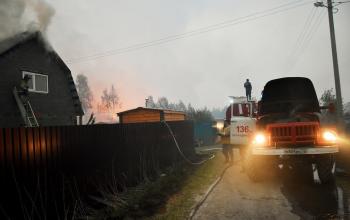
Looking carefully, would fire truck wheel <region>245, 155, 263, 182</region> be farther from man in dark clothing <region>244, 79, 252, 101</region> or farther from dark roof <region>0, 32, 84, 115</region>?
dark roof <region>0, 32, 84, 115</region>

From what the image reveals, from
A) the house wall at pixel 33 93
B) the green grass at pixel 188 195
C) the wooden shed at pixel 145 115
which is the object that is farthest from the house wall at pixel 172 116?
the green grass at pixel 188 195

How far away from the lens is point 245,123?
10.4 m

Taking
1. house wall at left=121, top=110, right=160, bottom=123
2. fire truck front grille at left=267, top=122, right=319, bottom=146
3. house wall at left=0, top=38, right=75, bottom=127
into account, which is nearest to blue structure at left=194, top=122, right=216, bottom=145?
house wall at left=121, top=110, right=160, bottom=123

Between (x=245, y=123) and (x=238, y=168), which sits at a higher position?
(x=245, y=123)

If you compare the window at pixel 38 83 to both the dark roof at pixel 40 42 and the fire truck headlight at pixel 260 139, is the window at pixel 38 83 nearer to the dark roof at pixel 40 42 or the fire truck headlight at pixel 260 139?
the dark roof at pixel 40 42

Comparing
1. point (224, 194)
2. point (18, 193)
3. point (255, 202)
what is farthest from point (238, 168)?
point (18, 193)

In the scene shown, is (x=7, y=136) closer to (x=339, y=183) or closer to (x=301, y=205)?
(x=301, y=205)

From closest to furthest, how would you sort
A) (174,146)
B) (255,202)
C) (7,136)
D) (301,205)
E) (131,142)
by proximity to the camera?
(7,136) → (301,205) → (255,202) → (131,142) → (174,146)

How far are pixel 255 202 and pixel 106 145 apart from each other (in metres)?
4.06

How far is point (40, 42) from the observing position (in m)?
17.3

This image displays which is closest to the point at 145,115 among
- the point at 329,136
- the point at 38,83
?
the point at 38,83

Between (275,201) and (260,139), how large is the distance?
2.04 metres

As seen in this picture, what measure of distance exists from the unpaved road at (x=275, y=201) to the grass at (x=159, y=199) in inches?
18.4

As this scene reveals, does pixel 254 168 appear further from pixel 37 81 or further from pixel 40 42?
pixel 40 42
